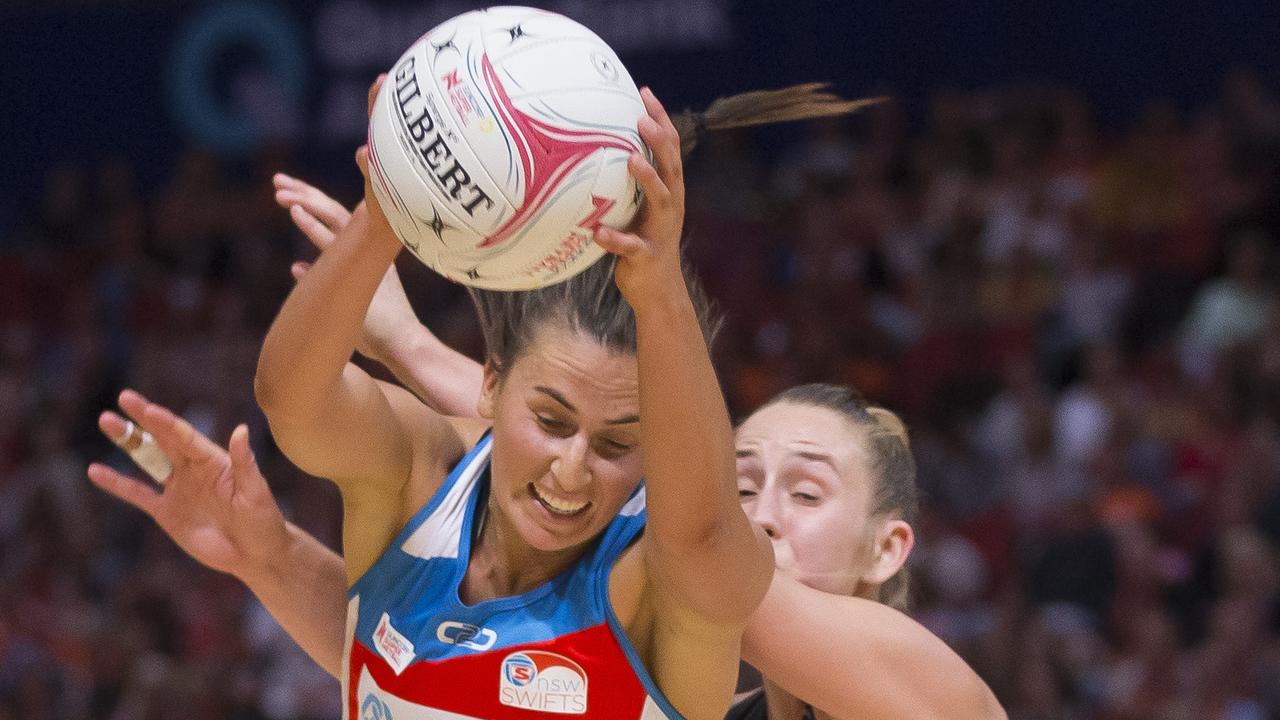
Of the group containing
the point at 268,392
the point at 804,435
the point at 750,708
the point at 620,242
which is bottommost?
the point at 750,708

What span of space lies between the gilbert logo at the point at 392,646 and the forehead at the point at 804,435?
721 millimetres

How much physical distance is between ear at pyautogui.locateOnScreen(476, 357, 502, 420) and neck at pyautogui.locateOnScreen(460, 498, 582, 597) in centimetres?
15

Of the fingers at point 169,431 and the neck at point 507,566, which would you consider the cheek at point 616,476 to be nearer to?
the neck at point 507,566

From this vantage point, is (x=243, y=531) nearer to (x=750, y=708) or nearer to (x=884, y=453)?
(x=750, y=708)

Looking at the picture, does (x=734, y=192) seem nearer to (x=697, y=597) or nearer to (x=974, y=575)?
(x=974, y=575)

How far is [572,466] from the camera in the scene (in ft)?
7.91

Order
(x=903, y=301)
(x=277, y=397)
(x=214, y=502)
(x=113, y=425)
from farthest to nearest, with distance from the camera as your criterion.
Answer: (x=903, y=301)
(x=214, y=502)
(x=113, y=425)
(x=277, y=397)

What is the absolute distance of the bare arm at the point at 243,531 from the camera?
2973 mm

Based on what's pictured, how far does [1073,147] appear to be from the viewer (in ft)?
27.0

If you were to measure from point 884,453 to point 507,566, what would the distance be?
79cm

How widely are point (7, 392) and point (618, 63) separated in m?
8.03

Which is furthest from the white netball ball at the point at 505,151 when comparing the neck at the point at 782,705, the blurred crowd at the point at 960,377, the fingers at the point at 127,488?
the blurred crowd at the point at 960,377

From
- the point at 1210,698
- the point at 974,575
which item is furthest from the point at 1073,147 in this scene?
the point at 1210,698

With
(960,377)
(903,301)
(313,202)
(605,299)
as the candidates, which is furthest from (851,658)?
(903,301)
